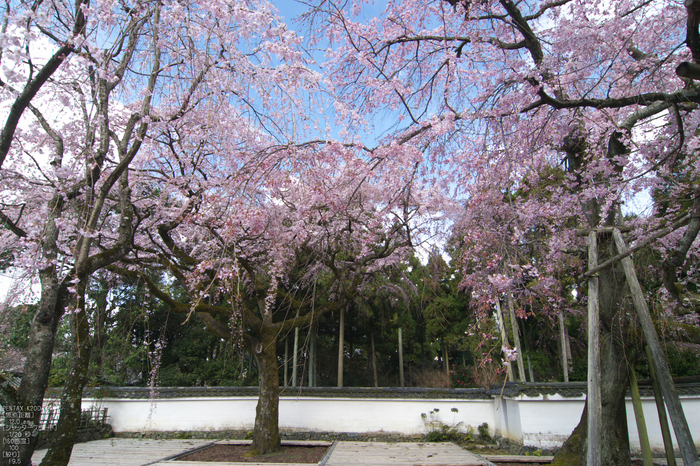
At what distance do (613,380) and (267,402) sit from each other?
4903 mm

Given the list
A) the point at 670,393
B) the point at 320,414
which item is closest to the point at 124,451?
the point at 320,414

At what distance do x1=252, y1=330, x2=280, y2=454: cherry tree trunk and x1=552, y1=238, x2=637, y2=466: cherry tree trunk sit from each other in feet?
13.8

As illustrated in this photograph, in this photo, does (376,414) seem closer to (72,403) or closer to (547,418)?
(547,418)

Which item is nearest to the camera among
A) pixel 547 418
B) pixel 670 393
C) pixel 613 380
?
pixel 670 393

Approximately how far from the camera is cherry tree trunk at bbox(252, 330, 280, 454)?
594 centimetres

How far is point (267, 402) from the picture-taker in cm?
610

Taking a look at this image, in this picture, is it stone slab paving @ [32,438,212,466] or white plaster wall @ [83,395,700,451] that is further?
white plaster wall @ [83,395,700,451]

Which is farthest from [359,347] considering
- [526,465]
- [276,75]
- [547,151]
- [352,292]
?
[276,75]

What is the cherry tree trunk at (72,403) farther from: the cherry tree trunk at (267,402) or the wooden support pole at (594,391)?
the wooden support pole at (594,391)

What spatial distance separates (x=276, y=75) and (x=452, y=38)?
1729 mm

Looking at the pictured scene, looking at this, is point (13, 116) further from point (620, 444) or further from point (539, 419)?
point (539, 419)

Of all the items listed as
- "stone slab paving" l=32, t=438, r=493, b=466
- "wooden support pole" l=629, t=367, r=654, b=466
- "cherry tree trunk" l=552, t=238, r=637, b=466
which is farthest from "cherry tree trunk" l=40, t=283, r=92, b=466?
"cherry tree trunk" l=552, t=238, r=637, b=466

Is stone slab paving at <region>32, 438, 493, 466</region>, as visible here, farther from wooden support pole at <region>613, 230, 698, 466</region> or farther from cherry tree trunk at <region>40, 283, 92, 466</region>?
wooden support pole at <region>613, 230, 698, 466</region>

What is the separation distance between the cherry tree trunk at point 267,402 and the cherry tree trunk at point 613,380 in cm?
420
